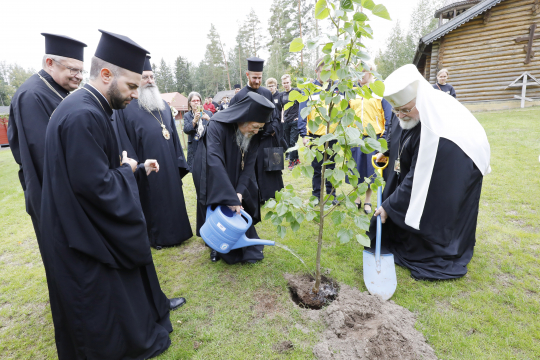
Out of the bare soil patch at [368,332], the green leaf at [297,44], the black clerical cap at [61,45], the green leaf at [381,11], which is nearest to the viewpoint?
the green leaf at [381,11]

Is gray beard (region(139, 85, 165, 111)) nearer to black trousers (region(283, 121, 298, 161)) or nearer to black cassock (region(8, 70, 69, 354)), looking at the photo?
black cassock (region(8, 70, 69, 354))

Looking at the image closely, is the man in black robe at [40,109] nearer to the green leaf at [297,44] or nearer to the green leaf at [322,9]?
the green leaf at [297,44]

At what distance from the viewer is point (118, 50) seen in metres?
1.89

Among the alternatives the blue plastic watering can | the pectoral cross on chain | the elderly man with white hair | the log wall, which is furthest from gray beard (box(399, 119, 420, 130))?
the pectoral cross on chain

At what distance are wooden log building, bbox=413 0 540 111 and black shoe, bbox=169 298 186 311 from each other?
16150mm

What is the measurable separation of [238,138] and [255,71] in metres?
2.32

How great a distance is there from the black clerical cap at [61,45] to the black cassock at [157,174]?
1059 mm

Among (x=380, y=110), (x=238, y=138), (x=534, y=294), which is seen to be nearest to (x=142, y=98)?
(x=238, y=138)

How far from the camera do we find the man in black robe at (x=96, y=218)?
5.80ft

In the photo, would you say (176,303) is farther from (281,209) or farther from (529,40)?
(529,40)

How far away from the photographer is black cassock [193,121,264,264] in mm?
3028

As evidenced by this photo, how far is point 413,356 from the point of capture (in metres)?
2.08

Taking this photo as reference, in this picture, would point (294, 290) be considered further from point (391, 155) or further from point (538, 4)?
point (538, 4)

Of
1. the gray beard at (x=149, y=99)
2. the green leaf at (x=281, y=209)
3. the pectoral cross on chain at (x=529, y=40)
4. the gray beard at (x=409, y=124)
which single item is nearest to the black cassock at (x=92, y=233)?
the green leaf at (x=281, y=209)
